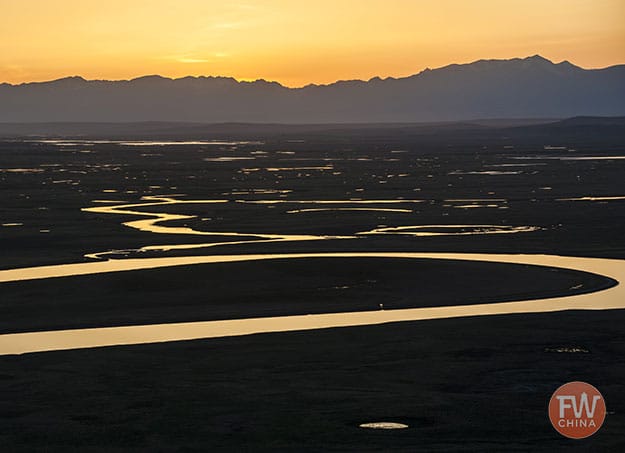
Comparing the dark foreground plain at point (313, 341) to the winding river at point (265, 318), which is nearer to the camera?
the dark foreground plain at point (313, 341)

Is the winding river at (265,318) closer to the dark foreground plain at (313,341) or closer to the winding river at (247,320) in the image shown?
the winding river at (247,320)

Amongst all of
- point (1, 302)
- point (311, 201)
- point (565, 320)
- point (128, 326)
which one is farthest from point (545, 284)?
point (311, 201)

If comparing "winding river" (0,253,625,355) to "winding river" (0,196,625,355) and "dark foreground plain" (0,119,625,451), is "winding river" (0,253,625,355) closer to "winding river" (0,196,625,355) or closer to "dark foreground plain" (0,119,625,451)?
"winding river" (0,196,625,355)

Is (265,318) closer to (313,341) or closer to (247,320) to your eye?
(247,320)

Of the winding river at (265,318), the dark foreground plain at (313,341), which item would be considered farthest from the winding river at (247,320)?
the dark foreground plain at (313,341)

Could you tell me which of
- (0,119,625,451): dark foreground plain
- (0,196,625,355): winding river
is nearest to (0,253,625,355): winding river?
(0,196,625,355): winding river

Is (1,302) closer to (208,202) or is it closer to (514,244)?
(514,244)

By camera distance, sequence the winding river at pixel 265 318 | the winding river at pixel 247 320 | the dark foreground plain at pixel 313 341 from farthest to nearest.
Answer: the winding river at pixel 265 318 < the winding river at pixel 247 320 < the dark foreground plain at pixel 313 341

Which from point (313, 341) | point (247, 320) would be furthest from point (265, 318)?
point (313, 341)
